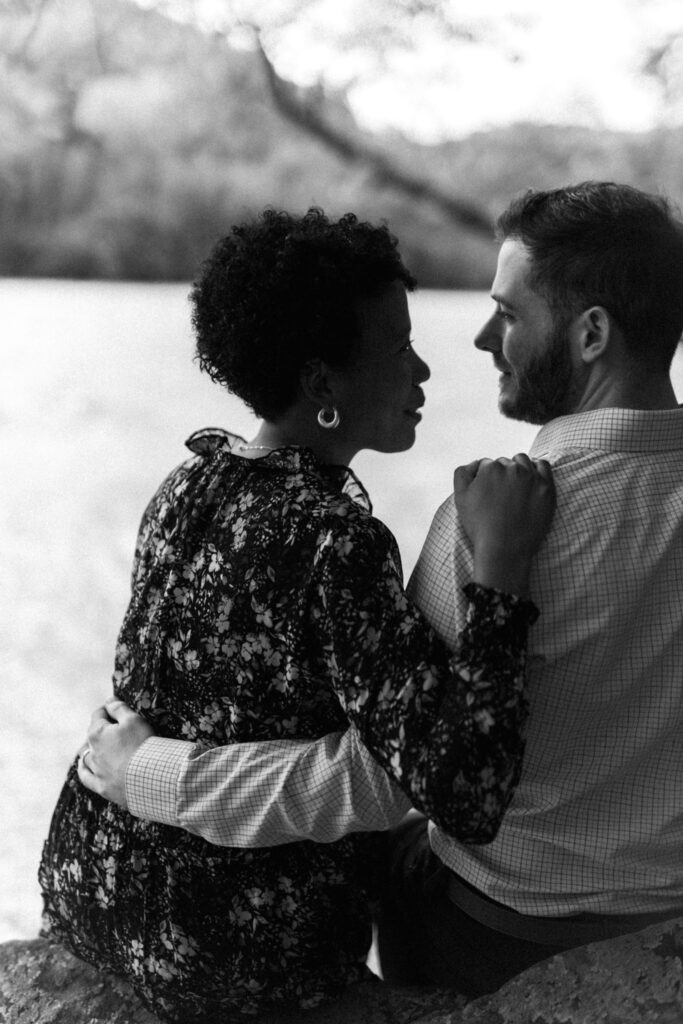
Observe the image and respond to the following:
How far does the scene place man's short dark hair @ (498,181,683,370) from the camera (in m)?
1.36

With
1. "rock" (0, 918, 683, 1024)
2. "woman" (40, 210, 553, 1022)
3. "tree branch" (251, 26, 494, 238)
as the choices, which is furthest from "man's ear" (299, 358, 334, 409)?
"tree branch" (251, 26, 494, 238)

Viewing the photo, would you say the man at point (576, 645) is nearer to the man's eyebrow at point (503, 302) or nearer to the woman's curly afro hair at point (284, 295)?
the man's eyebrow at point (503, 302)

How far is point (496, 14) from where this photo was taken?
343 cm

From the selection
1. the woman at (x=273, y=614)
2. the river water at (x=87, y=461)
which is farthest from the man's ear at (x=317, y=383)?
the river water at (x=87, y=461)

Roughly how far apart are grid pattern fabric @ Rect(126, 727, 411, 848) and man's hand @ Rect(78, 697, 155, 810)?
0.14 ft

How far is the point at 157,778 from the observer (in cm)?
139

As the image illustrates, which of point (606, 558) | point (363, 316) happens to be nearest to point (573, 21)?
point (363, 316)

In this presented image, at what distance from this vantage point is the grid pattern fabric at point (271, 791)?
1.30 m

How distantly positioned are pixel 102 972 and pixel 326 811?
61cm

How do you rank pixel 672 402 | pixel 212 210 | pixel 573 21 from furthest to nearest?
1. pixel 212 210
2. pixel 573 21
3. pixel 672 402

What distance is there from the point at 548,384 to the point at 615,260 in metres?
0.18

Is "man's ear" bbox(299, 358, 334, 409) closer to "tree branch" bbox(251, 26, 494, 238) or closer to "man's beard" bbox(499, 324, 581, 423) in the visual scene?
"man's beard" bbox(499, 324, 581, 423)

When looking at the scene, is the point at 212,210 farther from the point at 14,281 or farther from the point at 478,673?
the point at 478,673

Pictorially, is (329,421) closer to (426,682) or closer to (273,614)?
(273,614)
